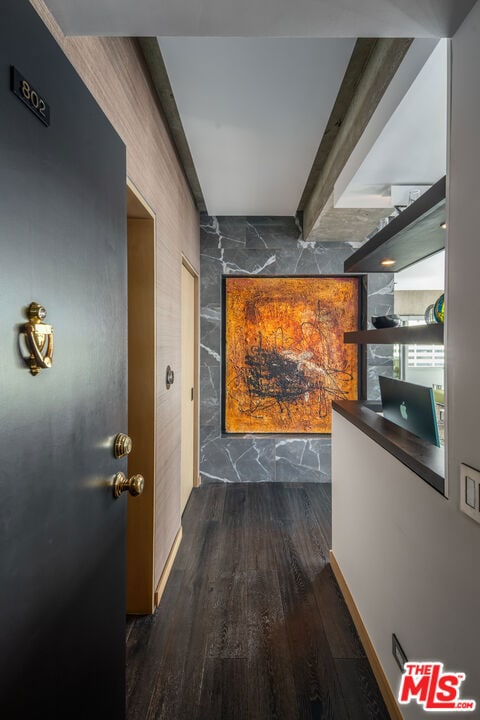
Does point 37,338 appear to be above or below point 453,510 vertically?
above

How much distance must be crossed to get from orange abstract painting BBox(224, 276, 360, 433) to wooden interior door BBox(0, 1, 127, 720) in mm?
2669

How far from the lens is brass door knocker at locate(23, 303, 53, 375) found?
61cm

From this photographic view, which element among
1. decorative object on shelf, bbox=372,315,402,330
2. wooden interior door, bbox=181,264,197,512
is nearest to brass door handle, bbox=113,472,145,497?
decorative object on shelf, bbox=372,315,402,330

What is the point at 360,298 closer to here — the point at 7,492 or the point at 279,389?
the point at 279,389

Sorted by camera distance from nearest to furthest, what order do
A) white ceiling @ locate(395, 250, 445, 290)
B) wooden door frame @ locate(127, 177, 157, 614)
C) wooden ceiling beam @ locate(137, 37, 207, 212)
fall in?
wooden ceiling beam @ locate(137, 37, 207, 212) < wooden door frame @ locate(127, 177, 157, 614) < white ceiling @ locate(395, 250, 445, 290)

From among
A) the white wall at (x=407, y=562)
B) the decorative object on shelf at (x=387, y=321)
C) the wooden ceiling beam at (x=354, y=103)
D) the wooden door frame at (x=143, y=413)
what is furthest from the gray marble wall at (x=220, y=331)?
the wooden door frame at (x=143, y=413)

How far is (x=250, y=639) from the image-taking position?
1724mm

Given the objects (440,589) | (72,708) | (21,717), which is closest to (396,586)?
(440,589)

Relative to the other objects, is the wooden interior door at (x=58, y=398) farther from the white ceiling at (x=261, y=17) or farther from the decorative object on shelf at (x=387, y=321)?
the decorative object on shelf at (x=387, y=321)

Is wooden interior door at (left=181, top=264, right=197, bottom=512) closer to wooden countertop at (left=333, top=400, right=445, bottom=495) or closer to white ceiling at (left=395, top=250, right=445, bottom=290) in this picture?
wooden countertop at (left=333, top=400, right=445, bottom=495)

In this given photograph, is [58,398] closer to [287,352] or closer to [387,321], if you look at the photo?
[387,321]

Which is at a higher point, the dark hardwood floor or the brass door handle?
the brass door handle

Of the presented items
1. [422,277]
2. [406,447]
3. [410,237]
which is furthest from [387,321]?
[422,277]

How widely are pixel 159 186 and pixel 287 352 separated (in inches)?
80.7
